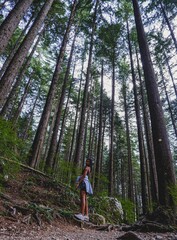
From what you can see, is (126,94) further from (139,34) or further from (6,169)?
(6,169)

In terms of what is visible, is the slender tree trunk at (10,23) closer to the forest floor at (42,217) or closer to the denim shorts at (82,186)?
the forest floor at (42,217)

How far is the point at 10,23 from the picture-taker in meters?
3.99

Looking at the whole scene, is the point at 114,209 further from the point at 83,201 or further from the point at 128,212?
the point at 83,201

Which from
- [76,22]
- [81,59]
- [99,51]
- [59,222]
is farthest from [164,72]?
[59,222]

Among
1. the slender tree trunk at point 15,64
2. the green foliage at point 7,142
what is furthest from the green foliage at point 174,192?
the slender tree trunk at point 15,64

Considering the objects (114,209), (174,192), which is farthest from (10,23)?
(114,209)

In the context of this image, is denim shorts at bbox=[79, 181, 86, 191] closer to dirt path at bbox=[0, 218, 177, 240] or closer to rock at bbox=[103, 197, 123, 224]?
dirt path at bbox=[0, 218, 177, 240]

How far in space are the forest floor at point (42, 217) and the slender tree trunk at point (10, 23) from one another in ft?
11.7

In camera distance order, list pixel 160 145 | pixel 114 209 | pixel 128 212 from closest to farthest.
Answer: pixel 160 145, pixel 114 209, pixel 128 212

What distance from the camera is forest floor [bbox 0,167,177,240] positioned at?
8.89ft

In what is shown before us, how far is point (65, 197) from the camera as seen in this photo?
5785 millimetres

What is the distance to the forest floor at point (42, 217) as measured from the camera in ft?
8.89

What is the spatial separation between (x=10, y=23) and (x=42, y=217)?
185 inches

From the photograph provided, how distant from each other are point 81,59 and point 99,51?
3.85 meters
